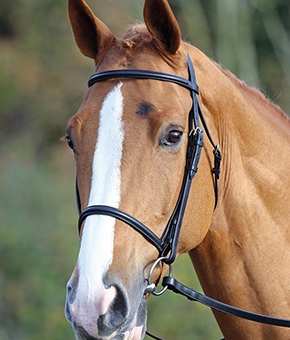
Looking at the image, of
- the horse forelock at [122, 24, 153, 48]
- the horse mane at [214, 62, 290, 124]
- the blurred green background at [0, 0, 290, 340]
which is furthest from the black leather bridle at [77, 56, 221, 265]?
the blurred green background at [0, 0, 290, 340]

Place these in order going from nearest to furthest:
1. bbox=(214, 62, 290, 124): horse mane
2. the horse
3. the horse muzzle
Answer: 1. the horse muzzle
2. the horse
3. bbox=(214, 62, 290, 124): horse mane

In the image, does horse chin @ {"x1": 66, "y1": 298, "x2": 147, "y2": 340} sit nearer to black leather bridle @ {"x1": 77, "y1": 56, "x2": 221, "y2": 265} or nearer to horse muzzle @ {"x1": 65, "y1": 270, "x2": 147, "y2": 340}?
horse muzzle @ {"x1": 65, "y1": 270, "x2": 147, "y2": 340}

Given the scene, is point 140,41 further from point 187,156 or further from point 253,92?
point 253,92

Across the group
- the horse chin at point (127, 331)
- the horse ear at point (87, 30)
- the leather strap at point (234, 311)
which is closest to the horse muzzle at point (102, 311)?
the horse chin at point (127, 331)

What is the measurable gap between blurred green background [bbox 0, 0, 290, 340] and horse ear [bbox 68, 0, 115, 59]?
502cm

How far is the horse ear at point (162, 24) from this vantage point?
3.05 m

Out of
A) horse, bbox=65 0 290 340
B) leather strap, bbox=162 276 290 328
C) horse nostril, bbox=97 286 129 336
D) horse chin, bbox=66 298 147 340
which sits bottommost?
leather strap, bbox=162 276 290 328

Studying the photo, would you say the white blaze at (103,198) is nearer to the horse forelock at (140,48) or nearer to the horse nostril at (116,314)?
the horse nostril at (116,314)

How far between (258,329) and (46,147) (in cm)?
1505

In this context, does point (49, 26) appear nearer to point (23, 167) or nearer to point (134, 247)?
point (23, 167)

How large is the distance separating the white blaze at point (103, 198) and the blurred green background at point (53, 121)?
5537 mm

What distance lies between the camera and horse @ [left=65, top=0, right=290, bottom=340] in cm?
269

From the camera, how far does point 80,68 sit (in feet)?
60.1

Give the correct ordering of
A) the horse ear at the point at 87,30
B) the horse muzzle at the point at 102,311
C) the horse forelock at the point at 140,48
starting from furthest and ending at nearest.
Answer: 1. the horse ear at the point at 87,30
2. the horse forelock at the point at 140,48
3. the horse muzzle at the point at 102,311
